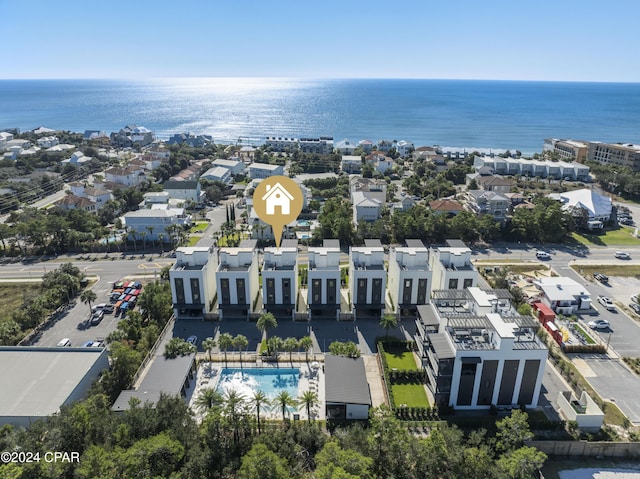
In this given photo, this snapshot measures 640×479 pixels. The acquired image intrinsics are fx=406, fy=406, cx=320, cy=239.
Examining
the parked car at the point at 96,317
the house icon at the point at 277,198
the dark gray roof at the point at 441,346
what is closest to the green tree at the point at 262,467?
the dark gray roof at the point at 441,346

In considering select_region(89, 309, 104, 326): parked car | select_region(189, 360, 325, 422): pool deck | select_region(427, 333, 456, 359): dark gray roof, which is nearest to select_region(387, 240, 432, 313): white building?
select_region(427, 333, 456, 359): dark gray roof

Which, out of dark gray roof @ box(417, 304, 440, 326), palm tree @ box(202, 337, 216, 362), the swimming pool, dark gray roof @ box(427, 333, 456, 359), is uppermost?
dark gray roof @ box(417, 304, 440, 326)

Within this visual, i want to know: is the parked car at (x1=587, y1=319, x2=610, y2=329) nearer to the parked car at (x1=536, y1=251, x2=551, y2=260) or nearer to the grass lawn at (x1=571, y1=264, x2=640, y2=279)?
the grass lawn at (x1=571, y1=264, x2=640, y2=279)

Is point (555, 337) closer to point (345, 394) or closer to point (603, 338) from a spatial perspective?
point (603, 338)

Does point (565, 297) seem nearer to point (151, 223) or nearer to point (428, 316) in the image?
point (428, 316)

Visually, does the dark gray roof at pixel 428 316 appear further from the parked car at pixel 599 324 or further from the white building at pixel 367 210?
the white building at pixel 367 210
